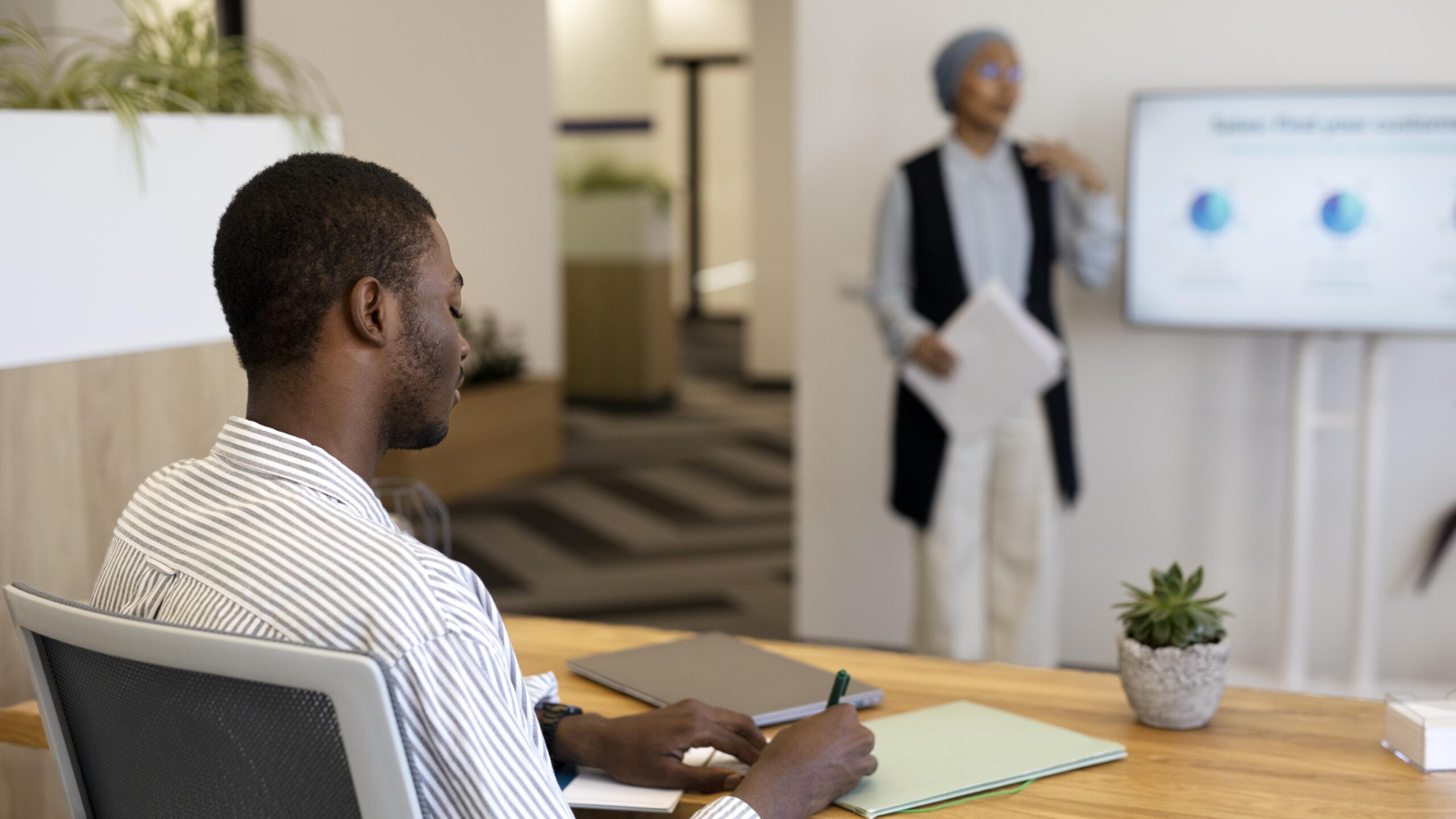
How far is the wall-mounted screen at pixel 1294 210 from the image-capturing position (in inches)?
135

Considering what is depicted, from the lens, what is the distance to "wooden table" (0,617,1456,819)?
4.47ft

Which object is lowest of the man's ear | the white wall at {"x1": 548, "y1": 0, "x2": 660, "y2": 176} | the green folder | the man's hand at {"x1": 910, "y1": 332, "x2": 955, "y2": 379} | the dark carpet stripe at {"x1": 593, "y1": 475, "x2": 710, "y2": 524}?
the dark carpet stripe at {"x1": 593, "y1": 475, "x2": 710, "y2": 524}

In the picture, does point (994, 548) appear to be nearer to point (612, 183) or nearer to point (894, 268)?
point (894, 268)

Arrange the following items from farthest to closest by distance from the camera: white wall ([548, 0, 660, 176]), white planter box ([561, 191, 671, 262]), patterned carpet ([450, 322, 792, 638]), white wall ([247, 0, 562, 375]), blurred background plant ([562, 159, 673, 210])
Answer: white wall ([548, 0, 660, 176]), blurred background plant ([562, 159, 673, 210]), white planter box ([561, 191, 671, 262]), white wall ([247, 0, 562, 375]), patterned carpet ([450, 322, 792, 638])

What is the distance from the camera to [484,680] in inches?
40.8

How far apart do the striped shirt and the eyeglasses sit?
2.62 metres

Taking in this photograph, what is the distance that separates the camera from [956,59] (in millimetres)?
3482

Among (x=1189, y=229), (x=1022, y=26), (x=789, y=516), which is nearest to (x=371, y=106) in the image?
(x=789, y=516)

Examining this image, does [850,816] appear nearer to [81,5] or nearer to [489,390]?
[81,5]

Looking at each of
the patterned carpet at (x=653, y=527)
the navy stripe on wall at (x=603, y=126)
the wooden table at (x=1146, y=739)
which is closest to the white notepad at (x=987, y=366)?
the patterned carpet at (x=653, y=527)

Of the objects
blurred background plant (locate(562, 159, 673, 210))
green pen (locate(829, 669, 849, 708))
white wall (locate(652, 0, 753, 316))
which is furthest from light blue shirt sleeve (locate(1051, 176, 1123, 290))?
white wall (locate(652, 0, 753, 316))

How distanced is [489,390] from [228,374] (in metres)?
4.64

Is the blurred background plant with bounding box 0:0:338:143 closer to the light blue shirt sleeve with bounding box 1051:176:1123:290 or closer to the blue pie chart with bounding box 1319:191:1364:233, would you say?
the light blue shirt sleeve with bounding box 1051:176:1123:290

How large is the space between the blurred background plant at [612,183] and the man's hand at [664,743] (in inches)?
312
